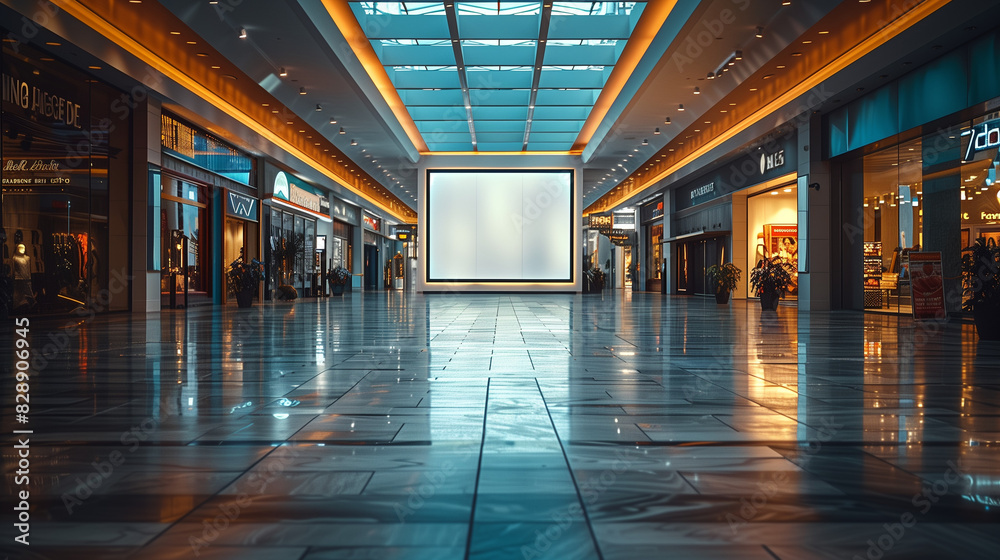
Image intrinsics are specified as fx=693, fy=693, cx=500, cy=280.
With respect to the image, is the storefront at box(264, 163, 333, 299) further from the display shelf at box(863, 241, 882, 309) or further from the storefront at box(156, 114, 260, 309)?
the display shelf at box(863, 241, 882, 309)

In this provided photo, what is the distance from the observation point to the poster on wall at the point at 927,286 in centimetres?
1135

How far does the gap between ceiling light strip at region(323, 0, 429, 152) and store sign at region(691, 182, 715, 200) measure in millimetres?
11140

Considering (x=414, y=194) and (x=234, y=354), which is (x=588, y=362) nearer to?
(x=234, y=354)

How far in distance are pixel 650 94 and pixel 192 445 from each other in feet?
53.0

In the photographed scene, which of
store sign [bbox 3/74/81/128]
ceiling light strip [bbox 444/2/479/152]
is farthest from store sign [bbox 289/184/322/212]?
store sign [bbox 3/74/81/128]

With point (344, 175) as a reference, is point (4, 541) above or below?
below

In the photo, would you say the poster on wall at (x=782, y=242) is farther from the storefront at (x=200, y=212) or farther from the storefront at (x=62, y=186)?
the storefront at (x=62, y=186)

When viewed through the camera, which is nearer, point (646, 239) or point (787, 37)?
point (787, 37)

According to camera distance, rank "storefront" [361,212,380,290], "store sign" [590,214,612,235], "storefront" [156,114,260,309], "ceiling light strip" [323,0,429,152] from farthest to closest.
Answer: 1. "storefront" [361,212,380,290]
2. "store sign" [590,214,612,235]
3. "storefront" [156,114,260,309]
4. "ceiling light strip" [323,0,429,152]

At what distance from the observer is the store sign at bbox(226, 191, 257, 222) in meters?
20.6

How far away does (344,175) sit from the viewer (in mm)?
32094

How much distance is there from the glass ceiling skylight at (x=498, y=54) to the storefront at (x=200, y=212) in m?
5.38

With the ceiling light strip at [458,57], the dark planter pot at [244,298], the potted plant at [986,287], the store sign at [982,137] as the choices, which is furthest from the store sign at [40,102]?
the store sign at [982,137]

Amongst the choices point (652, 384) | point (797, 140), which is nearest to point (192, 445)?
point (652, 384)
